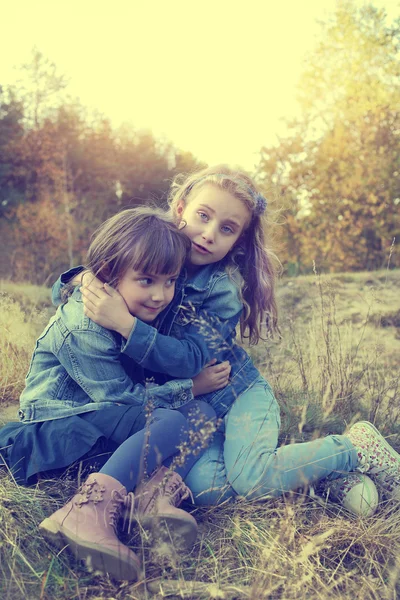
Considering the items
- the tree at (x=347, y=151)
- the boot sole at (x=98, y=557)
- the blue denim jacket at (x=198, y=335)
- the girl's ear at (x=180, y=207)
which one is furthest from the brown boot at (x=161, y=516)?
the tree at (x=347, y=151)

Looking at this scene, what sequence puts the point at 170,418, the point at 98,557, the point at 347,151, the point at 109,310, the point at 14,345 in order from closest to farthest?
1. the point at 98,557
2. the point at 170,418
3. the point at 109,310
4. the point at 14,345
5. the point at 347,151

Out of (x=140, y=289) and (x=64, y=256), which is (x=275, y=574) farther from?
(x=64, y=256)

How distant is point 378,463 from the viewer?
269cm

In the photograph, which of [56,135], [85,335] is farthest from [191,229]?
[56,135]

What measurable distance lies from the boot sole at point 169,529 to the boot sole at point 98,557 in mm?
138

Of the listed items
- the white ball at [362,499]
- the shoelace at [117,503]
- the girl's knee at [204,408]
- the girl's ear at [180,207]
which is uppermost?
the girl's ear at [180,207]

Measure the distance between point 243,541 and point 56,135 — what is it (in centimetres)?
1727

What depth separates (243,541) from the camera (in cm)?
217

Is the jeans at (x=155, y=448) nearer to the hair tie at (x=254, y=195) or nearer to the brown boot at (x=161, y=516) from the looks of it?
the brown boot at (x=161, y=516)

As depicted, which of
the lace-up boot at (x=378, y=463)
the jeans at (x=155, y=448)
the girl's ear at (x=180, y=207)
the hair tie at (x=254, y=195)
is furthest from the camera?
the girl's ear at (x=180, y=207)

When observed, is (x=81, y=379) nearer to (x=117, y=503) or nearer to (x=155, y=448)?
(x=155, y=448)

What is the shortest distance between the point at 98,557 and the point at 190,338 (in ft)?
3.49

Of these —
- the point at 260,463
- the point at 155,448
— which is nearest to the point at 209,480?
the point at 260,463

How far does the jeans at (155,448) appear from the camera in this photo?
6.69ft
